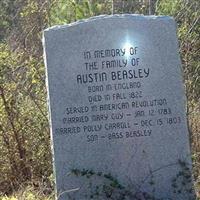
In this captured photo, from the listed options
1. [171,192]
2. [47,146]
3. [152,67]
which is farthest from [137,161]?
[47,146]

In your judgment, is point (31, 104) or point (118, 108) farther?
point (31, 104)

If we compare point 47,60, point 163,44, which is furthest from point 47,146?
point 163,44

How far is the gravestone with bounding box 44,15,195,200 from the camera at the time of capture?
205 inches

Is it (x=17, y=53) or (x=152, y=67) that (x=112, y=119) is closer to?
(x=152, y=67)

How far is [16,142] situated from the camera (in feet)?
21.4

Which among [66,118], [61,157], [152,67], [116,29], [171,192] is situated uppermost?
[116,29]

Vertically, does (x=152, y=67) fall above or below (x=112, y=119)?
above

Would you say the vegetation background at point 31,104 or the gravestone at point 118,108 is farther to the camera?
the vegetation background at point 31,104

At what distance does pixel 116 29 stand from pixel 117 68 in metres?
0.32

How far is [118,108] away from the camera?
206 inches

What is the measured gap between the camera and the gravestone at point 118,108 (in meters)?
5.22

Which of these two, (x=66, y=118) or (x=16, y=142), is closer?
(x=66, y=118)

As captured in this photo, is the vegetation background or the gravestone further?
the vegetation background

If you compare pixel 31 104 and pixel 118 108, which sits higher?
pixel 31 104
